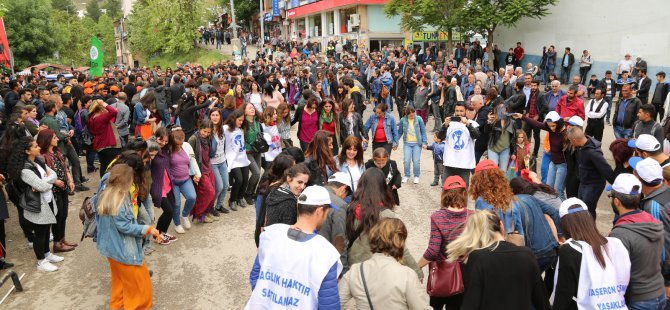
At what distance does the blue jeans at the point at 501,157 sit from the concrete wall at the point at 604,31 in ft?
45.6

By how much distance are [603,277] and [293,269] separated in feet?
6.58

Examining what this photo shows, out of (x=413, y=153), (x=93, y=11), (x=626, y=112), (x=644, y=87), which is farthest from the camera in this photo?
(x=93, y=11)

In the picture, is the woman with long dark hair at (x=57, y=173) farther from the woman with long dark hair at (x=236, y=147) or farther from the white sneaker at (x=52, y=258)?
the woman with long dark hair at (x=236, y=147)

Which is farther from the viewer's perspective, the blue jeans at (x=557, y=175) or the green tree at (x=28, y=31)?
the green tree at (x=28, y=31)

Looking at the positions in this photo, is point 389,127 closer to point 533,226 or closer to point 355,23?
point 533,226

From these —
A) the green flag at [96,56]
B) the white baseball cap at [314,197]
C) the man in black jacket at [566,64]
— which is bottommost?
the white baseball cap at [314,197]

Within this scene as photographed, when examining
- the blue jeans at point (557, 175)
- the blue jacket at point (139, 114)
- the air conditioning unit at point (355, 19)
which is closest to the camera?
the blue jeans at point (557, 175)

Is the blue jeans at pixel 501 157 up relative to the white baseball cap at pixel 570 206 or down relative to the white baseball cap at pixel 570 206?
down

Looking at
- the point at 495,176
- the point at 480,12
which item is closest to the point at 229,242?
the point at 495,176

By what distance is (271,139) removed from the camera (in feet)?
27.0

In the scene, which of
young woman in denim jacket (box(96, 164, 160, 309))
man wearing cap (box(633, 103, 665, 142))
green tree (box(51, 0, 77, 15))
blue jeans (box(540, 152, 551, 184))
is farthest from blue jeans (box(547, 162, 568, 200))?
green tree (box(51, 0, 77, 15))

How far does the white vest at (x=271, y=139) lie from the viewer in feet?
26.9

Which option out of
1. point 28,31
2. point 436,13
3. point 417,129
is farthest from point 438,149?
point 28,31

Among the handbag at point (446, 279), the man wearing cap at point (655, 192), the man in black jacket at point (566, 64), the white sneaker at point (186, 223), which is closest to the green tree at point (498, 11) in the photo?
the man in black jacket at point (566, 64)
